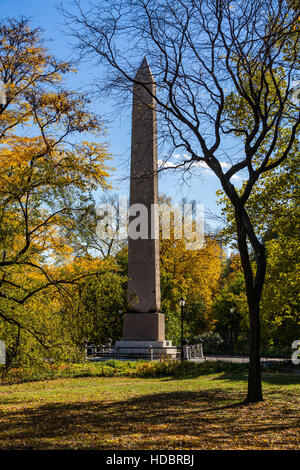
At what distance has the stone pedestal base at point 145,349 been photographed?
23.1 meters

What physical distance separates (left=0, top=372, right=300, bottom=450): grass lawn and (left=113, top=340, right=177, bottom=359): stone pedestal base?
806 centimetres

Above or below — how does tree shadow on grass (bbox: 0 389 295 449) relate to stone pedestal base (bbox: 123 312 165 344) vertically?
below

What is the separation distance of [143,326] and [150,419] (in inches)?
567

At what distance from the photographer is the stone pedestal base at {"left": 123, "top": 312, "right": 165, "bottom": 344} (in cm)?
2291

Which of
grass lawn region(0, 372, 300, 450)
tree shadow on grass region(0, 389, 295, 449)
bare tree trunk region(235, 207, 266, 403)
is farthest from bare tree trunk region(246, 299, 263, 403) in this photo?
tree shadow on grass region(0, 389, 295, 449)

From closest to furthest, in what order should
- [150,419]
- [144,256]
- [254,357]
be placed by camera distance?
[150,419] → [254,357] → [144,256]

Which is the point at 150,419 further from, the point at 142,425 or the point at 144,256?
the point at 144,256

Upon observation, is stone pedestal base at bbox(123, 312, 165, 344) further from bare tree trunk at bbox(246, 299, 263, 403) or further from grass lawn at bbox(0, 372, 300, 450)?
bare tree trunk at bbox(246, 299, 263, 403)

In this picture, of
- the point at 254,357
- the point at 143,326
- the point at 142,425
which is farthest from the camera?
the point at 143,326

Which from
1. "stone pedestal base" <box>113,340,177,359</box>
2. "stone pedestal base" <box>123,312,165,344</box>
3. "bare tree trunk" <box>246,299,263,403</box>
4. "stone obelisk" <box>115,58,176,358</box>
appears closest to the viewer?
"bare tree trunk" <box>246,299,263,403</box>

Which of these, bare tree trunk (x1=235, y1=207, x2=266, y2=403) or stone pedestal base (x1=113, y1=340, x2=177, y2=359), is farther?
stone pedestal base (x1=113, y1=340, x2=177, y2=359)

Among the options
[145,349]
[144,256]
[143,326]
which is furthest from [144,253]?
[145,349]

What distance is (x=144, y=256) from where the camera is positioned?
22.4 meters

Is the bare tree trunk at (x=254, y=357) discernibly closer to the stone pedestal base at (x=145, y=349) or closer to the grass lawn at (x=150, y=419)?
the grass lawn at (x=150, y=419)
